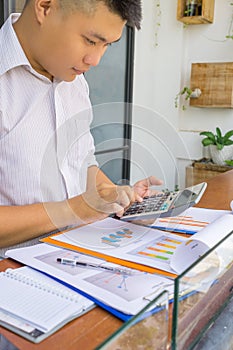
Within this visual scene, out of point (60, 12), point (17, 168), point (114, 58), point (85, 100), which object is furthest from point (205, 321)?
point (114, 58)

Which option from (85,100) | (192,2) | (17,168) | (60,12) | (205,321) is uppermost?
(192,2)

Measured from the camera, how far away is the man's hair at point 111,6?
88cm

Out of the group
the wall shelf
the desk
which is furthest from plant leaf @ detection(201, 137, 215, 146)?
the desk

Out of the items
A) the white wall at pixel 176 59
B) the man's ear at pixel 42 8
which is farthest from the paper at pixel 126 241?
the white wall at pixel 176 59

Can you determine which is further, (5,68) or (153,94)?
(153,94)

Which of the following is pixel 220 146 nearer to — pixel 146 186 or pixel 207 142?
pixel 207 142

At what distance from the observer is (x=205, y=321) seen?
0.67 meters

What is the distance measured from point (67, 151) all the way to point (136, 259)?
1.65ft

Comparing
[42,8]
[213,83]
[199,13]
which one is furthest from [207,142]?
[42,8]

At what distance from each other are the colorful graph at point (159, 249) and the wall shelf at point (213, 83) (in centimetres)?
277

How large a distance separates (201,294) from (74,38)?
2.07 ft

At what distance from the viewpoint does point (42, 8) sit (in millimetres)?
948

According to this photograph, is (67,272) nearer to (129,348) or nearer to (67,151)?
(129,348)

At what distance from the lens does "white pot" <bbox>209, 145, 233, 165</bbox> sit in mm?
3456
